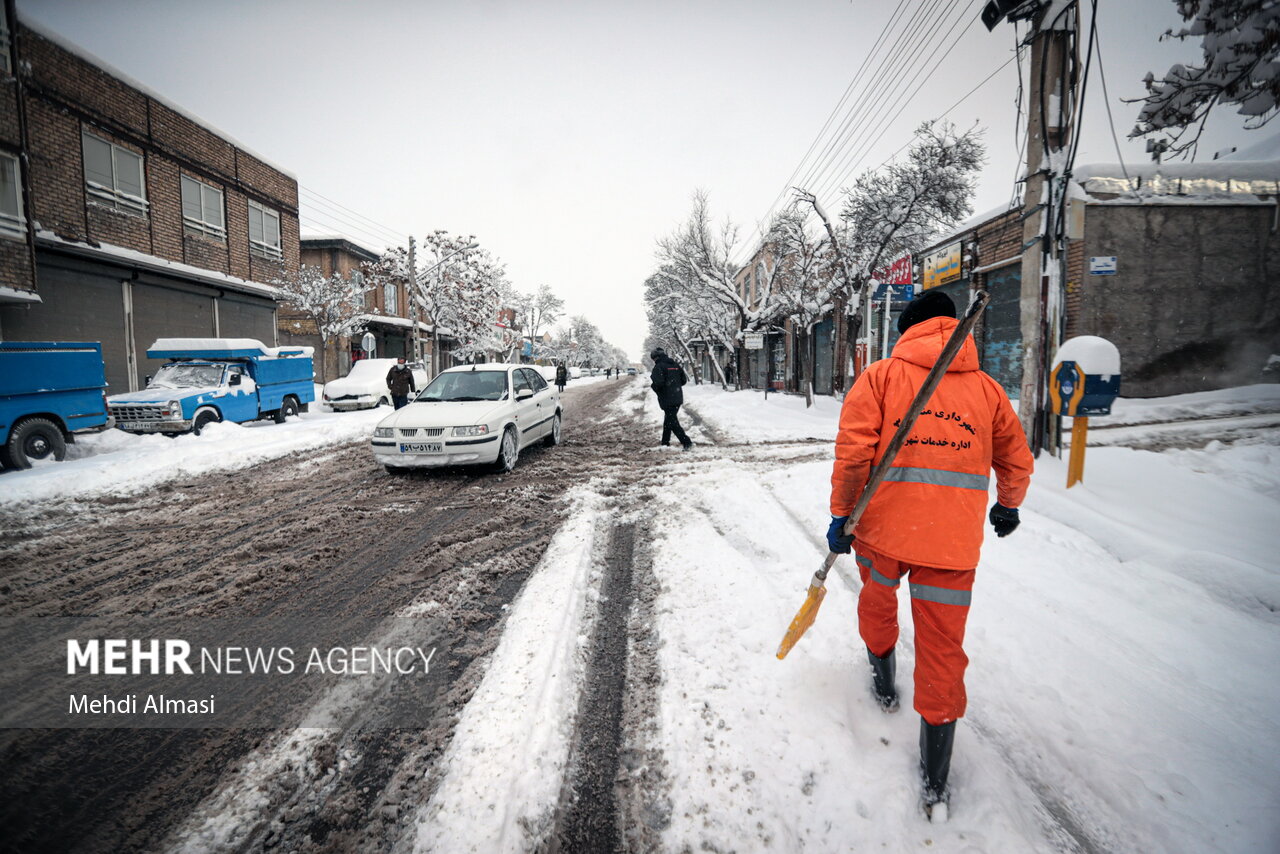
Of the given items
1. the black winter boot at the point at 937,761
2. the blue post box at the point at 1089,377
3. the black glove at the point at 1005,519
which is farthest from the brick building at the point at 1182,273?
the black winter boot at the point at 937,761

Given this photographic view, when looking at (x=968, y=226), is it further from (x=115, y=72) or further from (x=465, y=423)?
(x=115, y=72)

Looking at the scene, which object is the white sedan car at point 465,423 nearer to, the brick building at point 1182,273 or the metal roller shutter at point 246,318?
the brick building at point 1182,273

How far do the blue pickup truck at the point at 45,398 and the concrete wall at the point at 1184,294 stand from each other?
63.1 ft

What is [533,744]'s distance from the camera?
7.30ft

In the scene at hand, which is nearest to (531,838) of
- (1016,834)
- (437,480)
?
(1016,834)

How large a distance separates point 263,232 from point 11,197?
31.4 ft

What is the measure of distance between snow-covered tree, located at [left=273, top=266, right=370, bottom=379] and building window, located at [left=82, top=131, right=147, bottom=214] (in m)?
5.95

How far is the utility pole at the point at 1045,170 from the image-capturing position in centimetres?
578

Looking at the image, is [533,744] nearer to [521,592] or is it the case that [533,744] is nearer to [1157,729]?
[521,592]

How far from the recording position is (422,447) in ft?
23.0

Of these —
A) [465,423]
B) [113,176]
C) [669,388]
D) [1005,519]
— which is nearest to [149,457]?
[465,423]

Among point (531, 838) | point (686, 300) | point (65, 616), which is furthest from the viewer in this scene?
point (686, 300)

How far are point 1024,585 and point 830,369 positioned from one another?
20169mm

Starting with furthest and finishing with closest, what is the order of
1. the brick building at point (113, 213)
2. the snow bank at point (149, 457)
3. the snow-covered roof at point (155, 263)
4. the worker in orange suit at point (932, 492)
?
the snow-covered roof at point (155, 263) < the brick building at point (113, 213) < the snow bank at point (149, 457) < the worker in orange suit at point (932, 492)
